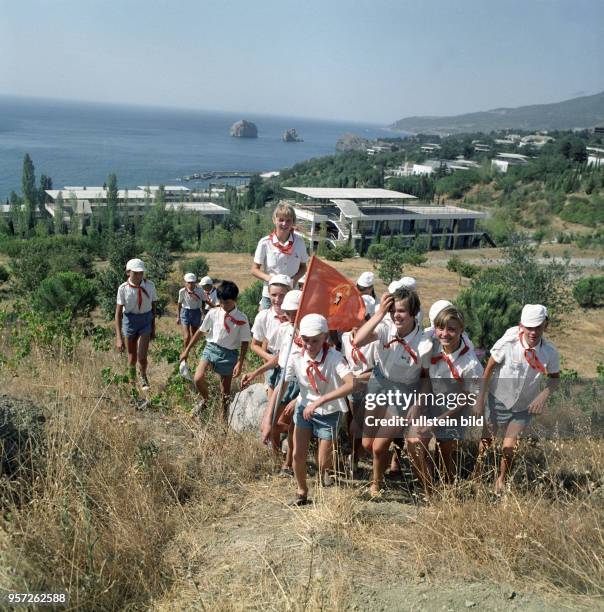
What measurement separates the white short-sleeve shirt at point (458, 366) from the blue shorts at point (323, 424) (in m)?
0.74

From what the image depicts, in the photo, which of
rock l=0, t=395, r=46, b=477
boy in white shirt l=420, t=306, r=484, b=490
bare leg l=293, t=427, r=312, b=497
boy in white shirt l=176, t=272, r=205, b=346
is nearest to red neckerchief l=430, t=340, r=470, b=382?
boy in white shirt l=420, t=306, r=484, b=490

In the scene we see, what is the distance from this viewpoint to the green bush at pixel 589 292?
2667cm

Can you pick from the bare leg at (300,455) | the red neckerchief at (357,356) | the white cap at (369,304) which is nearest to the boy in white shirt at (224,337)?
the white cap at (369,304)

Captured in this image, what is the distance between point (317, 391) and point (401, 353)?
2.23 ft

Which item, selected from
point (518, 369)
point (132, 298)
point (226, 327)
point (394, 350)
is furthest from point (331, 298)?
point (132, 298)

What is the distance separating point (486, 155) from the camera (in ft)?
349

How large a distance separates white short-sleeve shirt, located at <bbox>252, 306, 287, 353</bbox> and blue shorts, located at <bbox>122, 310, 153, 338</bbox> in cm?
182

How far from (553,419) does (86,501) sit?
4.44m

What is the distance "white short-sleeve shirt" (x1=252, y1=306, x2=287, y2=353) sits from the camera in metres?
4.82

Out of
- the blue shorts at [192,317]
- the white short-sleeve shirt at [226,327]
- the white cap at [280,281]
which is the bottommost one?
the blue shorts at [192,317]

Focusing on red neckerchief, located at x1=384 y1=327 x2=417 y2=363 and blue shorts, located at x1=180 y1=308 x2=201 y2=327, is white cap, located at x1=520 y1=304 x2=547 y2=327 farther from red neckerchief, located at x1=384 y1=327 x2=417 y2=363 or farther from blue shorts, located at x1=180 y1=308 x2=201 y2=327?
blue shorts, located at x1=180 y1=308 x2=201 y2=327

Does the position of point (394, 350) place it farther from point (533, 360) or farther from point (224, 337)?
point (224, 337)

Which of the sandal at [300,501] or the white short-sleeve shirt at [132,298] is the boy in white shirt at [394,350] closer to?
the sandal at [300,501]

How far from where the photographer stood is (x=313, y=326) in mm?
3670
